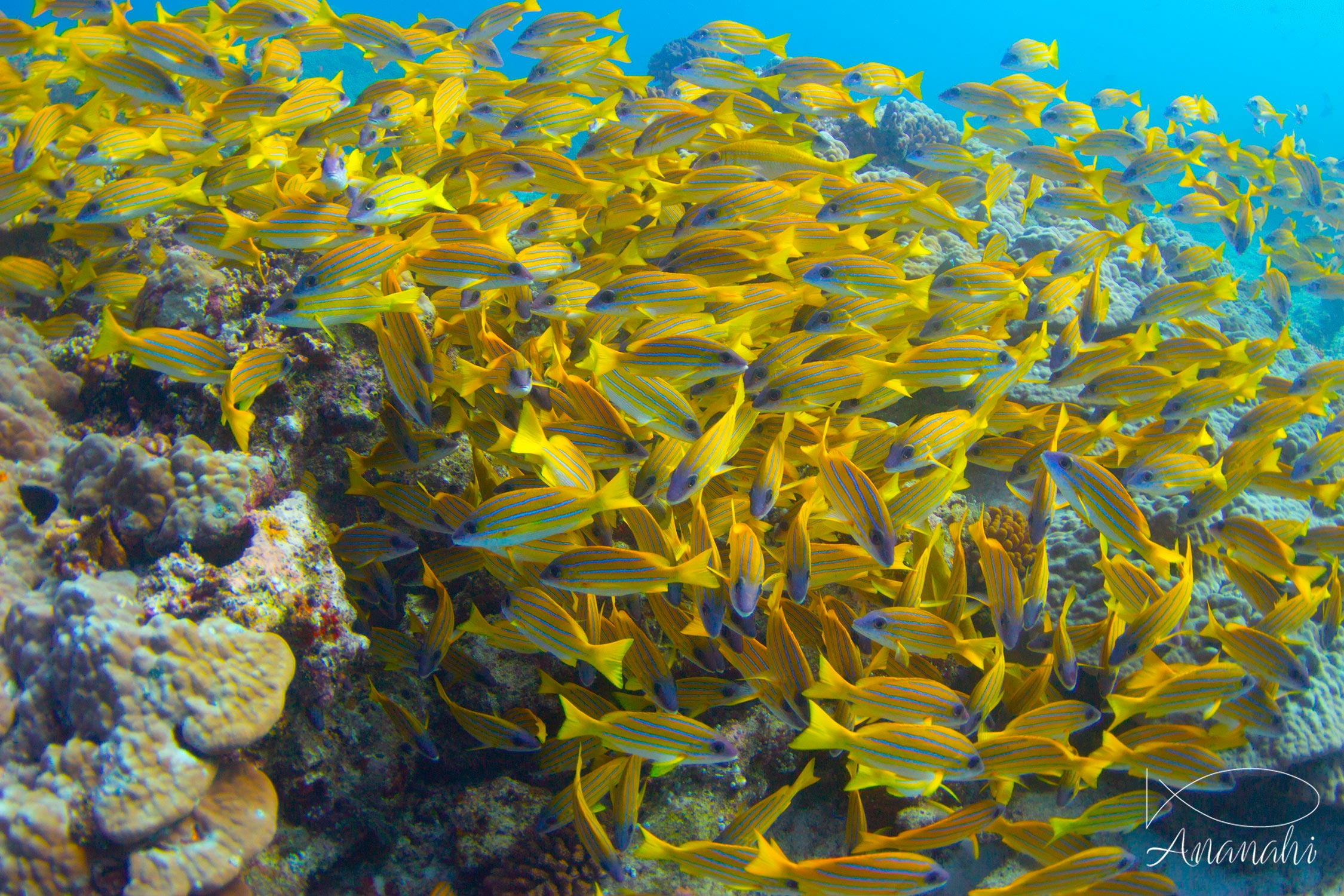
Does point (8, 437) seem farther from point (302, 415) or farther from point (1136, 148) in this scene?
point (1136, 148)

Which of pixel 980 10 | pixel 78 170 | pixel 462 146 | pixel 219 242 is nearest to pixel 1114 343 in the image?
pixel 462 146

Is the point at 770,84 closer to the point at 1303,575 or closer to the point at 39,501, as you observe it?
the point at 1303,575

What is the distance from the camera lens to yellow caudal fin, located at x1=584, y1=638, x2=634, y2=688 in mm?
2256

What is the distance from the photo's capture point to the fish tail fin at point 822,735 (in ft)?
7.04

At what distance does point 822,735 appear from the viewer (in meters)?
2.16

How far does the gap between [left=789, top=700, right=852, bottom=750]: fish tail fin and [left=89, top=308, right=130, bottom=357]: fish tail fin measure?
2991 millimetres

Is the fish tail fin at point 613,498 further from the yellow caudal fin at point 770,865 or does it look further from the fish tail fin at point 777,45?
the fish tail fin at point 777,45

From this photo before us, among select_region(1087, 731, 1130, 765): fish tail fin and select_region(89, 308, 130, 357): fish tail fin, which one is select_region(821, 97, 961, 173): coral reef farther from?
select_region(89, 308, 130, 357): fish tail fin

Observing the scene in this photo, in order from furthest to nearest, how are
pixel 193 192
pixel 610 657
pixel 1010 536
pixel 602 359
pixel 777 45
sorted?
pixel 777 45 → pixel 1010 536 → pixel 193 192 → pixel 602 359 → pixel 610 657

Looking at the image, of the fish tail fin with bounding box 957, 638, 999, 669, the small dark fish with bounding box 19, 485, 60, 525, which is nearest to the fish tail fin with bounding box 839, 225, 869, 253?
the fish tail fin with bounding box 957, 638, 999, 669

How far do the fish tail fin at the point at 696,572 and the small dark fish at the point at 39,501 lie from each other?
3.02 metres

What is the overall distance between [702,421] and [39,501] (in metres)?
3.17

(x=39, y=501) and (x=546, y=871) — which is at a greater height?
(x=39, y=501)

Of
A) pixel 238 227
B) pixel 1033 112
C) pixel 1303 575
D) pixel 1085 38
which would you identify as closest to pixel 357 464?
pixel 238 227
